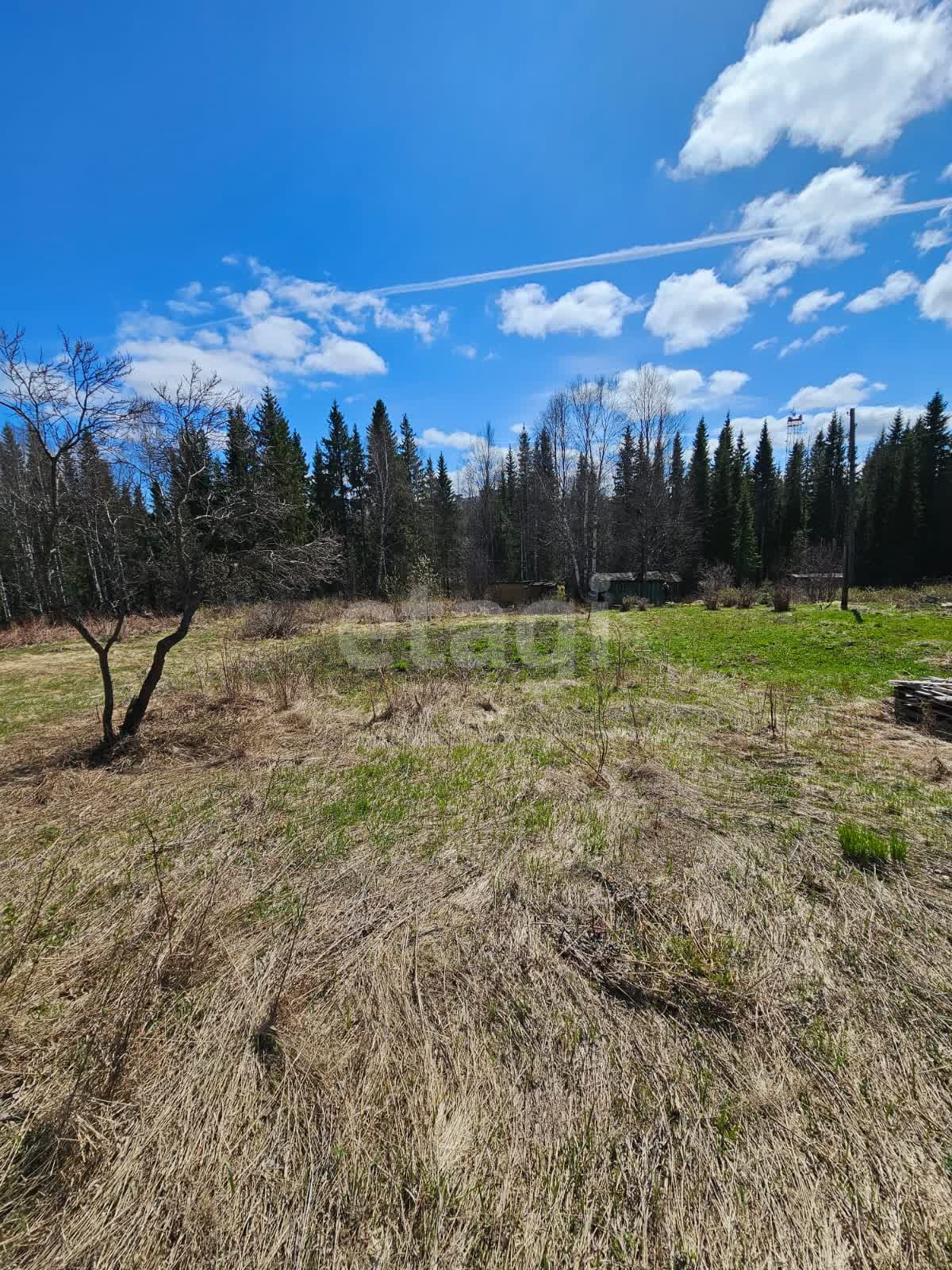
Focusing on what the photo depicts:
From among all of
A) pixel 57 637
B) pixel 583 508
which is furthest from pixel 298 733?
pixel 583 508

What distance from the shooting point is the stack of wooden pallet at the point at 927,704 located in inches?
220

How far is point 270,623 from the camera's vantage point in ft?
52.4

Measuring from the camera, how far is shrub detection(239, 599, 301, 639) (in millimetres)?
15859

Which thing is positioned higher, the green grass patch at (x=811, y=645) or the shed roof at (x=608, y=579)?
the shed roof at (x=608, y=579)

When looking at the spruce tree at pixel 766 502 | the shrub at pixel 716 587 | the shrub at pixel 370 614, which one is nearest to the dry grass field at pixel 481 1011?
the shrub at pixel 370 614

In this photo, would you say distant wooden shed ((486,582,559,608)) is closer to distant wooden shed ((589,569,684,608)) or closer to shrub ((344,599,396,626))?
distant wooden shed ((589,569,684,608))

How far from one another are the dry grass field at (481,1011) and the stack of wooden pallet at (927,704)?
90cm

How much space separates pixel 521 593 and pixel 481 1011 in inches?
956

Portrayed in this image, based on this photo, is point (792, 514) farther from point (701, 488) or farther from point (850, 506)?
point (850, 506)

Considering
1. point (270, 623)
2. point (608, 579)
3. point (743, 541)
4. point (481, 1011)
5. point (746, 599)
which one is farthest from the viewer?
point (743, 541)

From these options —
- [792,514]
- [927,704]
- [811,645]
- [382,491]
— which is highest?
[382,491]

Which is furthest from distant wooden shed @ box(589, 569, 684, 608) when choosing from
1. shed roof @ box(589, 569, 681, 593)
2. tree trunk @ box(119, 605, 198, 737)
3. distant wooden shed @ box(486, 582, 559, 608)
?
tree trunk @ box(119, 605, 198, 737)

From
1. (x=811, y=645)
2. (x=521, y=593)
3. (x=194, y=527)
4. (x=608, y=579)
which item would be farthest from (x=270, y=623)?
(x=608, y=579)

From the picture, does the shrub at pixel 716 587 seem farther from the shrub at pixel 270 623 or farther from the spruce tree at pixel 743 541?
the shrub at pixel 270 623
